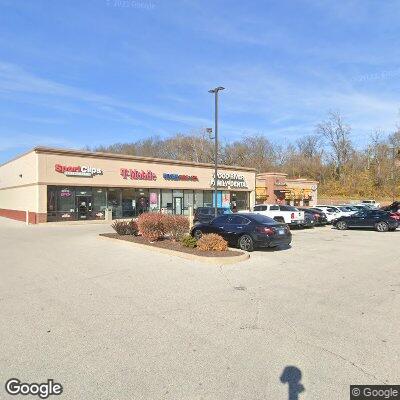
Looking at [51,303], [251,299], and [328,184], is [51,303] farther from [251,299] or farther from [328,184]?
[328,184]

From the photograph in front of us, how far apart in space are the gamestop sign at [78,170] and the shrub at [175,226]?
17.6 meters

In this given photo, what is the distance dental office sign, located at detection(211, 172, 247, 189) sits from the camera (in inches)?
1740

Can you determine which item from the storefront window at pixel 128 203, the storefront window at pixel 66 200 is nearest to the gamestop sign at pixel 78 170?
the storefront window at pixel 66 200

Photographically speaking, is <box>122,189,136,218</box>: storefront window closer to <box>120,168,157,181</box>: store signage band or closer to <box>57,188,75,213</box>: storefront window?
<box>120,168,157,181</box>: store signage band

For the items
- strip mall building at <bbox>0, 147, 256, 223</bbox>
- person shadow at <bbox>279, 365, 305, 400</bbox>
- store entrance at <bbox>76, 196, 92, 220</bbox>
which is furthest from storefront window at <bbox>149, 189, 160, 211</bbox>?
person shadow at <bbox>279, 365, 305, 400</bbox>

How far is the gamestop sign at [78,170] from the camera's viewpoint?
103ft

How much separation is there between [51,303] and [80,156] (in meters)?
26.4

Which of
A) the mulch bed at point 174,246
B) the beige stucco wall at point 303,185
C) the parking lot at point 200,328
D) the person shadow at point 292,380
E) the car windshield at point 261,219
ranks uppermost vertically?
the beige stucco wall at point 303,185

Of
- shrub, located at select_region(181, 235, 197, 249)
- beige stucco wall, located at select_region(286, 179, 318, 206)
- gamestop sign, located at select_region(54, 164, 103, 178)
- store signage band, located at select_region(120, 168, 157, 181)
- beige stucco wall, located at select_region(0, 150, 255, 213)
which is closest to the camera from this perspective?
shrub, located at select_region(181, 235, 197, 249)

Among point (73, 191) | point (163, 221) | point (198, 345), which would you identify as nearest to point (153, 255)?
point (163, 221)

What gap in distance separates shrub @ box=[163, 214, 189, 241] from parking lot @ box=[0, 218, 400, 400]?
3.99 m

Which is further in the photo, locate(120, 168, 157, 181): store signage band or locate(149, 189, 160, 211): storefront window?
locate(149, 189, 160, 211): storefront window

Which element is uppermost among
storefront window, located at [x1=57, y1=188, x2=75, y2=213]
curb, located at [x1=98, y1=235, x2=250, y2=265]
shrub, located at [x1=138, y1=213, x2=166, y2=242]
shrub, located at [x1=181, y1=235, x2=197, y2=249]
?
storefront window, located at [x1=57, y1=188, x2=75, y2=213]

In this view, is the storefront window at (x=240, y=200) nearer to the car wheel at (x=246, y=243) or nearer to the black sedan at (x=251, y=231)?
the black sedan at (x=251, y=231)
